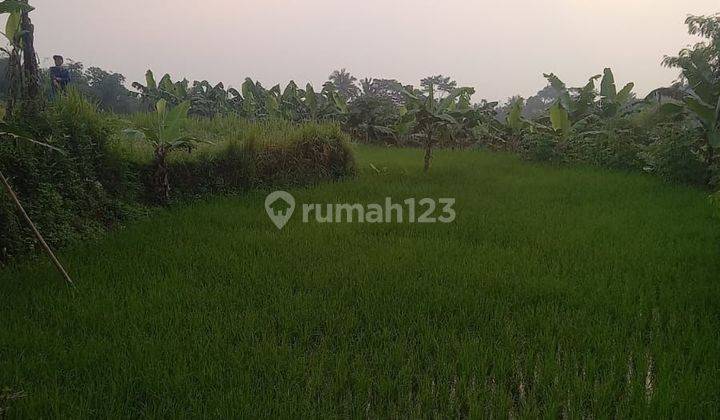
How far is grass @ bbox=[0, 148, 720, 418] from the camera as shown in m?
2.02

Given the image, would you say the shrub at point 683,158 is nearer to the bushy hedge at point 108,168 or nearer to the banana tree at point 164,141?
the bushy hedge at point 108,168

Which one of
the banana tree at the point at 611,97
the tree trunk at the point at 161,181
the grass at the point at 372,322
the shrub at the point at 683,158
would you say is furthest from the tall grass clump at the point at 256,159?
the banana tree at the point at 611,97

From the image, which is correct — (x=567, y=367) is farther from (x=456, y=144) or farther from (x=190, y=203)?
(x=456, y=144)

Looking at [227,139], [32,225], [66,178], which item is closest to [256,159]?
[227,139]

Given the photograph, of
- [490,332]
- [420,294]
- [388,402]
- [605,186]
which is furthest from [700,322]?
[605,186]

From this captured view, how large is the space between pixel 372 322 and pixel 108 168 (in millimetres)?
3588

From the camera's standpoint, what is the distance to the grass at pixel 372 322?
202 centimetres

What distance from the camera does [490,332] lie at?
2605 mm

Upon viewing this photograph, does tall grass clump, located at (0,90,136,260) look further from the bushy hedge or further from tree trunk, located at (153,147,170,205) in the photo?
tree trunk, located at (153,147,170,205)

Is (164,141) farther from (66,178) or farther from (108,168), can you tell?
(66,178)

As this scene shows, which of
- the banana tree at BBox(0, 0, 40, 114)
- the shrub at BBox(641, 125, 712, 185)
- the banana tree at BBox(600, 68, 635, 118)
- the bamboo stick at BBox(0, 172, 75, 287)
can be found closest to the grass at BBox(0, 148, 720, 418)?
the bamboo stick at BBox(0, 172, 75, 287)

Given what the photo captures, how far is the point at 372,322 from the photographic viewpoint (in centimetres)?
272

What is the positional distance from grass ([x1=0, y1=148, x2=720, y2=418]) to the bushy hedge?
387 mm

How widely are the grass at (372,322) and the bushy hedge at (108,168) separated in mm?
387
